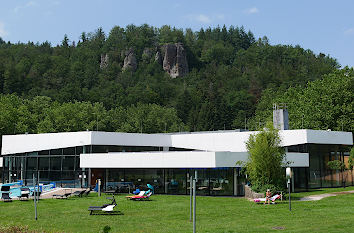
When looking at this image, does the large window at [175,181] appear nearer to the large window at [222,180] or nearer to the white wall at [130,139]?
the large window at [222,180]

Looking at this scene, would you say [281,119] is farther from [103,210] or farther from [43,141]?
[103,210]

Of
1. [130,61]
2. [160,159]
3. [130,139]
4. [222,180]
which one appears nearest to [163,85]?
[130,61]

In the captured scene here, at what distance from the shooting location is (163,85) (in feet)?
415

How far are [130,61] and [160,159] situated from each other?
117 meters

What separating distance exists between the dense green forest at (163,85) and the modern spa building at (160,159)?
16.8m

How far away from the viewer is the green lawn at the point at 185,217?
17.8 m

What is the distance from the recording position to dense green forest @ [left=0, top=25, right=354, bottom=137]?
2594 inches

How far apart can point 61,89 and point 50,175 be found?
7043 centimetres

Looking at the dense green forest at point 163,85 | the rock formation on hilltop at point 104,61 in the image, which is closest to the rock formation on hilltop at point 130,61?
the dense green forest at point 163,85

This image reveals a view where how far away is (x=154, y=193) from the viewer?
116 feet

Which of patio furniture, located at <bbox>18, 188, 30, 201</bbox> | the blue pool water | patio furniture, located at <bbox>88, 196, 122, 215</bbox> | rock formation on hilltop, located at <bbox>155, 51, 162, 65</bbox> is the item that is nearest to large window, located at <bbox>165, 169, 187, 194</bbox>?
the blue pool water

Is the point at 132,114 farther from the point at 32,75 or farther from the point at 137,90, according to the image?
the point at 32,75

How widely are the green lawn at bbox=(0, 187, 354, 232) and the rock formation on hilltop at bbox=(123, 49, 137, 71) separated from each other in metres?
121

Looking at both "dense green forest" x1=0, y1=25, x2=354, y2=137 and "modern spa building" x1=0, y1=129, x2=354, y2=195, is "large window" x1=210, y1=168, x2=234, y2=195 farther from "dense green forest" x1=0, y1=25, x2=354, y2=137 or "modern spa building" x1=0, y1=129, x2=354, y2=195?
"dense green forest" x1=0, y1=25, x2=354, y2=137
